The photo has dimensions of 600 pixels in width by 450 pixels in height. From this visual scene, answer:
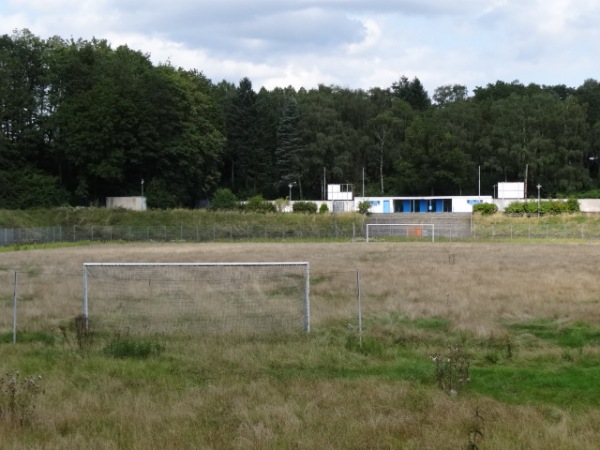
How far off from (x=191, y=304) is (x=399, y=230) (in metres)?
58.3

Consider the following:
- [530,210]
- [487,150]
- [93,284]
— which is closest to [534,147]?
[487,150]

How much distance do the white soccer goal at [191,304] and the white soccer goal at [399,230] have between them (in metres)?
51.6

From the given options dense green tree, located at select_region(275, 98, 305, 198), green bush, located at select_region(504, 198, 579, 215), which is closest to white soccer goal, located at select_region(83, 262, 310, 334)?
green bush, located at select_region(504, 198, 579, 215)

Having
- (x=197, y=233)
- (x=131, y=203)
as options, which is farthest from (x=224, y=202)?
(x=197, y=233)

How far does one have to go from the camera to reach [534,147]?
321 ft

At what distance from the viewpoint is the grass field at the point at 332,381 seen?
7805 mm

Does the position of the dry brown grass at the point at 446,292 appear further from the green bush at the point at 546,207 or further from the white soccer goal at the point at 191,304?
the green bush at the point at 546,207

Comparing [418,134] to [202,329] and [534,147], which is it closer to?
[534,147]

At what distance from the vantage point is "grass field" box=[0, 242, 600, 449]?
25.6 feet

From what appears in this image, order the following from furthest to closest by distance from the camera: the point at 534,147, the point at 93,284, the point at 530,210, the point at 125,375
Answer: the point at 534,147 < the point at 530,210 < the point at 93,284 < the point at 125,375

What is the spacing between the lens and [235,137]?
106 meters

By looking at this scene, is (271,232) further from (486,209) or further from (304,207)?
(486,209)

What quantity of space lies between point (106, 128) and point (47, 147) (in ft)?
35.6

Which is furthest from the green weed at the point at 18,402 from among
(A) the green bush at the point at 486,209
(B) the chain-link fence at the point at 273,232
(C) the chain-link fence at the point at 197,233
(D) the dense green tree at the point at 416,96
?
(D) the dense green tree at the point at 416,96
